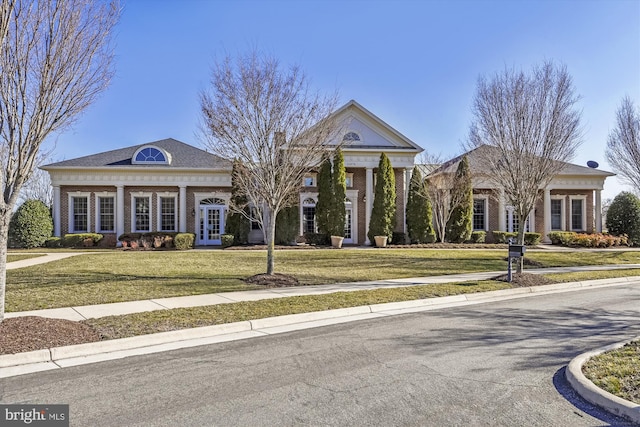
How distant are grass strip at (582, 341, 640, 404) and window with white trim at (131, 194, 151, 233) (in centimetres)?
2751

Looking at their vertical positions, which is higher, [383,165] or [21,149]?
[383,165]

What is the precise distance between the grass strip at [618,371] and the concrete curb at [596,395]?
0.08m

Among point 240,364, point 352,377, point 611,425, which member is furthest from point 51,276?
point 611,425

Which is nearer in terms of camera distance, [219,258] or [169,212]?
[219,258]

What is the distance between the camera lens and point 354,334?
→ 743cm

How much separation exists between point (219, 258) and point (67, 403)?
15.0m

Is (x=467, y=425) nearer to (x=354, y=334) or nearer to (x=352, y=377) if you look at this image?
(x=352, y=377)

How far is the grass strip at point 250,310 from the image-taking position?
7.44 metres

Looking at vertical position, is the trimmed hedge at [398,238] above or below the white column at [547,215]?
below

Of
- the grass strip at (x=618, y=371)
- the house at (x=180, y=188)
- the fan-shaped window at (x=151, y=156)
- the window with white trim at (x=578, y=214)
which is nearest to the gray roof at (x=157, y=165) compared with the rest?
the house at (x=180, y=188)

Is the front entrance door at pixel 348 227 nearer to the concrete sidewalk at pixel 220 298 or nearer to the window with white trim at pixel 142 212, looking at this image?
the window with white trim at pixel 142 212

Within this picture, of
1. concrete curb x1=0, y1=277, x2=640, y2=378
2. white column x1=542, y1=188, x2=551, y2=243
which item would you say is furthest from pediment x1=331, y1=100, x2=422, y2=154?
concrete curb x1=0, y1=277, x2=640, y2=378

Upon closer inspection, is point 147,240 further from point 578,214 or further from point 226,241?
point 578,214

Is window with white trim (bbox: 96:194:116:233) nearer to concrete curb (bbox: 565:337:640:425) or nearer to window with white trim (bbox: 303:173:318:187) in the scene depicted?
window with white trim (bbox: 303:173:318:187)
